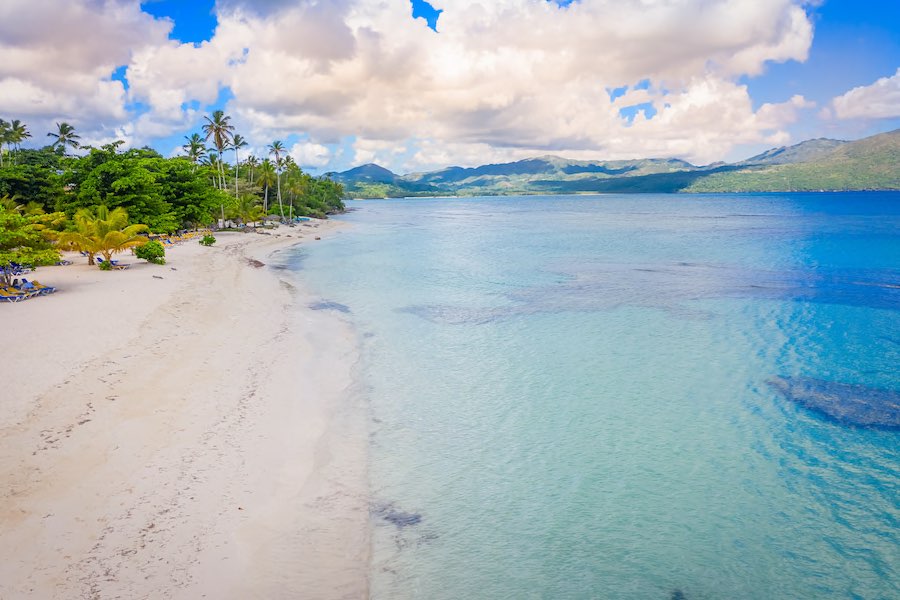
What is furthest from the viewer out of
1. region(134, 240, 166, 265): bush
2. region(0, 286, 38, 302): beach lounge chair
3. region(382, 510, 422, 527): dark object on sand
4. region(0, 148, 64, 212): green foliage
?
region(0, 148, 64, 212): green foliage

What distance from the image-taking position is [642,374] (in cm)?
1891

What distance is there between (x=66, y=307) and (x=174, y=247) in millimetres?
28581

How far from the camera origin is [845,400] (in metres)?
16.5

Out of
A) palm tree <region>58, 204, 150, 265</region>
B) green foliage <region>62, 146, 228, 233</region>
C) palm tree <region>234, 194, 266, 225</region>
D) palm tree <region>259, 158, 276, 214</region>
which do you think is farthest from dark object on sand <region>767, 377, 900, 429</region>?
palm tree <region>259, 158, 276, 214</region>

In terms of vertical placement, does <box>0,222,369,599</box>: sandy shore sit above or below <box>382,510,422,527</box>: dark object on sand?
above

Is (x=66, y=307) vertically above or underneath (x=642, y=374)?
above

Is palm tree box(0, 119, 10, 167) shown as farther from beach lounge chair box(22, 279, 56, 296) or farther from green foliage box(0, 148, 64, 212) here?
beach lounge chair box(22, 279, 56, 296)

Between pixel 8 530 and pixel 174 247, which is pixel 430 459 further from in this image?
pixel 174 247

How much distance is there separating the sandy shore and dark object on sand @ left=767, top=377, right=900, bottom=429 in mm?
14380

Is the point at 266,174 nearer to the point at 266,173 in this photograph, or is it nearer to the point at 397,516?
the point at 266,173

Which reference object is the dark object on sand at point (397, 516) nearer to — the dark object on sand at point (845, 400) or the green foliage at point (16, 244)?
the dark object on sand at point (845, 400)

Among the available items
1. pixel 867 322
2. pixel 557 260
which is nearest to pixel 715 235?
pixel 557 260

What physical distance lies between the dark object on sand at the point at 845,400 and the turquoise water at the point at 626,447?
39 centimetres

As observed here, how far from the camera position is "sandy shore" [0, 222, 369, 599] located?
8008 mm
